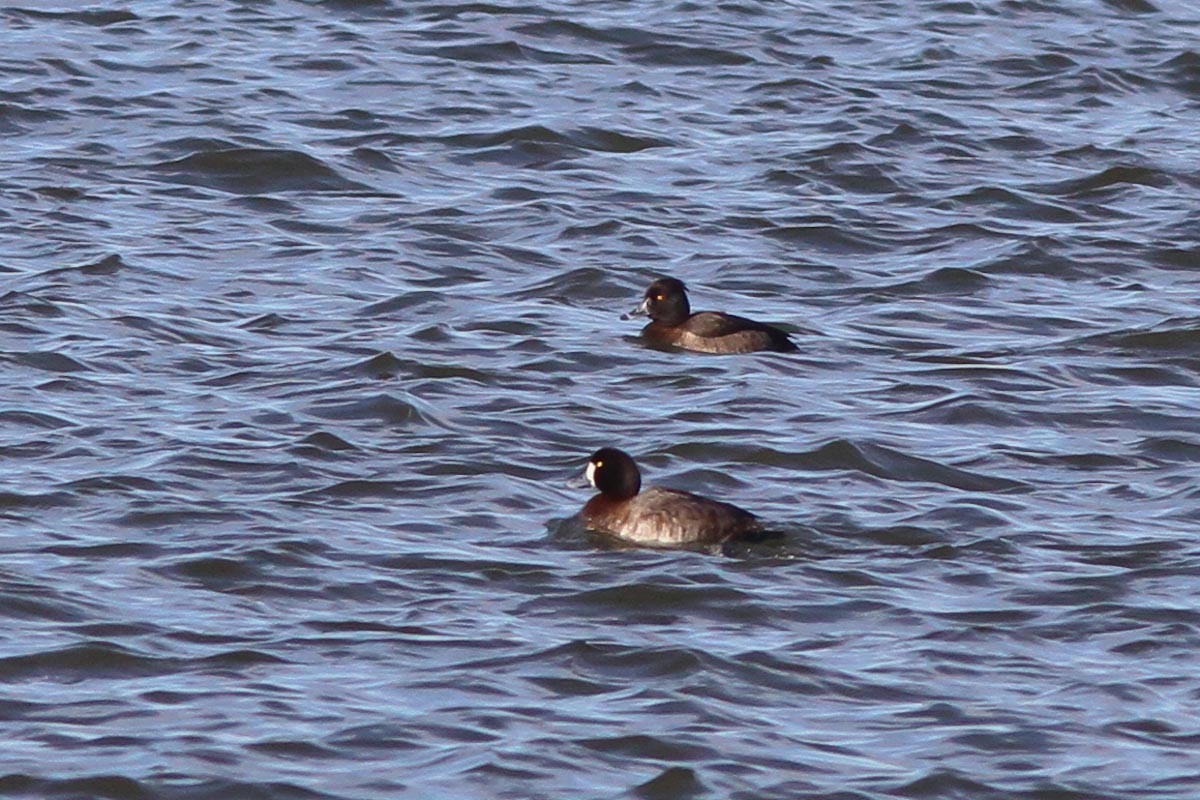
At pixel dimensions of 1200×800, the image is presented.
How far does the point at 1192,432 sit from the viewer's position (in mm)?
13703

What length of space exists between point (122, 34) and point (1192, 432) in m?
11.9

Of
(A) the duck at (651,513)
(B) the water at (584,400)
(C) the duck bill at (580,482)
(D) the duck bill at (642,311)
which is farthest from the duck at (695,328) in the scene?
(A) the duck at (651,513)

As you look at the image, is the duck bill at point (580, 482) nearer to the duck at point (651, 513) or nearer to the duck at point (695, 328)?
the duck at point (651, 513)

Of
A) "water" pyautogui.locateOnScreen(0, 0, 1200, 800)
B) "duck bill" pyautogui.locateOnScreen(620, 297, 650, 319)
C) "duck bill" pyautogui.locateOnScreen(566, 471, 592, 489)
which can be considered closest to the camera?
"water" pyautogui.locateOnScreen(0, 0, 1200, 800)

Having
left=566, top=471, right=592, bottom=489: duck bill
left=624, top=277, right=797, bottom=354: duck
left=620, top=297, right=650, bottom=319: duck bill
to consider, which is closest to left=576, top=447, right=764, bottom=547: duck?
left=566, top=471, right=592, bottom=489: duck bill

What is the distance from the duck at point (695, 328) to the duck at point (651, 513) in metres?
3.07

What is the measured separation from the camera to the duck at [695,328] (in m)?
14.9

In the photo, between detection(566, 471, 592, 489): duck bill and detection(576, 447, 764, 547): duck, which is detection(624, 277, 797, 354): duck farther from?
detection(576, 447, 764, 547): duck

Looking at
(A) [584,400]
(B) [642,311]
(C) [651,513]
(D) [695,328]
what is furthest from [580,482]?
(B) [642,311]

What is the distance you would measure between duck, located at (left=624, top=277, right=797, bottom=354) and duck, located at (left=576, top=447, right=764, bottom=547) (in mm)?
3071

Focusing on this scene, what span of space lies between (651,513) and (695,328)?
3.65m

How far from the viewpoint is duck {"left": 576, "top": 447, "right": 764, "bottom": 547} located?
11328 millimetres

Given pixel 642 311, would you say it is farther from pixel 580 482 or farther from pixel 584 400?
pixel 580 482

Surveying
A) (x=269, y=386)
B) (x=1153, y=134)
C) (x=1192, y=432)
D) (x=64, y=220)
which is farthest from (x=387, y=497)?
(x=1153, y=134)
